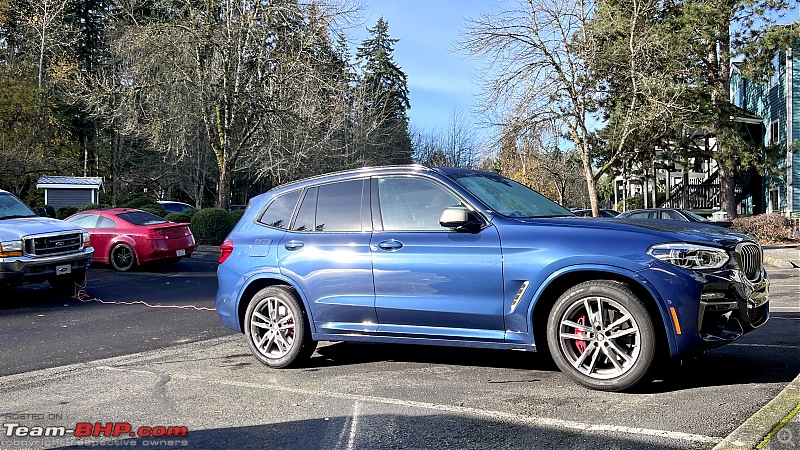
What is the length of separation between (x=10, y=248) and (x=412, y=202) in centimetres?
764

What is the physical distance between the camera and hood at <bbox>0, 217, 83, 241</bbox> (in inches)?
433

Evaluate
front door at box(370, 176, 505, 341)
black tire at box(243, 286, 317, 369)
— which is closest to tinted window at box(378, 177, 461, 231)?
front door at box(370, 176, 505, 341)

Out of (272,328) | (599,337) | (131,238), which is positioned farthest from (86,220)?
(599,337)

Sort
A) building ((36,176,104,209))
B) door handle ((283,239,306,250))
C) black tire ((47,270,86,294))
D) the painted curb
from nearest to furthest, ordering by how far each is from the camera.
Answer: the painted curb, door handle ((283,239,306,250)), black tire ((47,270,86,294)), building ((36,176,104,209))

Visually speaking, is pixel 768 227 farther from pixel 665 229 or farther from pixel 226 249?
pixel 226 249

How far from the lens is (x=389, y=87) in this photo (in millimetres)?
61906

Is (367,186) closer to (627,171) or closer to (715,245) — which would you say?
(715,245)

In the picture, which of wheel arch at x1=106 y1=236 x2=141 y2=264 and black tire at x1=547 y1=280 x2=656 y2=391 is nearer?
black tire at x1=547 y1=280 x2=656 y2=391

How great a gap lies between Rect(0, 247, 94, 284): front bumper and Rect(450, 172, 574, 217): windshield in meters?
7.81

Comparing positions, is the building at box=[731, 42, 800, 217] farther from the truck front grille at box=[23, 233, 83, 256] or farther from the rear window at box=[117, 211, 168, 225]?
the truck front grille at box=[23, 233, 83, 256]

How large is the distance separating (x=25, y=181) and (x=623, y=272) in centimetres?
3703

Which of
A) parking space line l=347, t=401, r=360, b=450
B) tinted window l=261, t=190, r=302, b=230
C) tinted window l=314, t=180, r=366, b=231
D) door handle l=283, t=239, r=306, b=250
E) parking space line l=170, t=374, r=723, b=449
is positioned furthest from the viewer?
tinted window l=261, t=190, r=302, b=230

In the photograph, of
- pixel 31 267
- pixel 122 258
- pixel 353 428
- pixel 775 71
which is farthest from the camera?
pixel 775 71

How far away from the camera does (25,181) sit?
1414 inches
